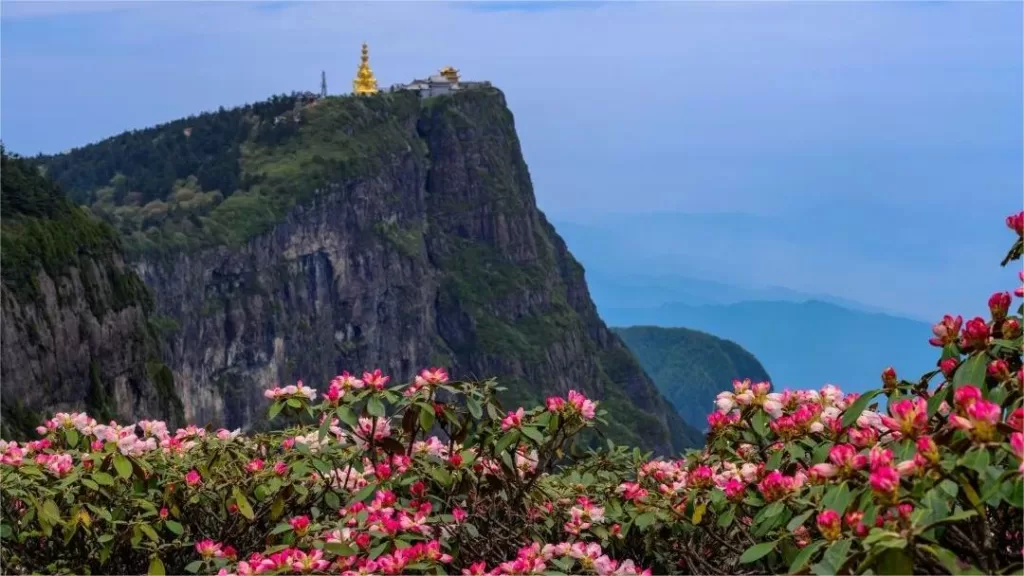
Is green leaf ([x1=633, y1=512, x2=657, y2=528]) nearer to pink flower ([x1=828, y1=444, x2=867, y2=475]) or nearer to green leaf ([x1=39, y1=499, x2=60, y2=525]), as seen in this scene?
pink flower ([x1=828, y1=444, x2=867, y2=475])

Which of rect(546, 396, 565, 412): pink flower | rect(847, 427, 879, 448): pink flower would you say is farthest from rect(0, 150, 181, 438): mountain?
rect(847, 427, 879, 448): pink flower

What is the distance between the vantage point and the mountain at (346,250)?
12594 cm

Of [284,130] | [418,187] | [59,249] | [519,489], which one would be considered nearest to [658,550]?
[519,489]

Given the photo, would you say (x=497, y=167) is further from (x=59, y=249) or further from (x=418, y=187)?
(x=59, y=249)

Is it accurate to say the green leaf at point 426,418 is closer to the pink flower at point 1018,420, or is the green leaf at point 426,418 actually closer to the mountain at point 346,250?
the pink flower at point 1018,420

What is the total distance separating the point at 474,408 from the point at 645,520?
1.15 metres

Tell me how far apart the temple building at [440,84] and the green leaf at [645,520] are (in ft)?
539

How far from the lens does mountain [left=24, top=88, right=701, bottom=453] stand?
413 feet

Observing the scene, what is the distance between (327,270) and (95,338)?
72057mm

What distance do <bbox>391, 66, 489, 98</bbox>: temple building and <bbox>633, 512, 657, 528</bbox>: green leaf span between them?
164392mm

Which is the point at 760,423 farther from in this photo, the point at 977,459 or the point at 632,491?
the point at 977,459

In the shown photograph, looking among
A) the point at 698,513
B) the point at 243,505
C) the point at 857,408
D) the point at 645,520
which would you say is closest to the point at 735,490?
the point at 698,513

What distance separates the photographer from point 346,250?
147250 mm

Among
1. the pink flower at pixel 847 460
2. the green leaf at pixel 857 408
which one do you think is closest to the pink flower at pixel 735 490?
the green leaf at pixel 857 408
